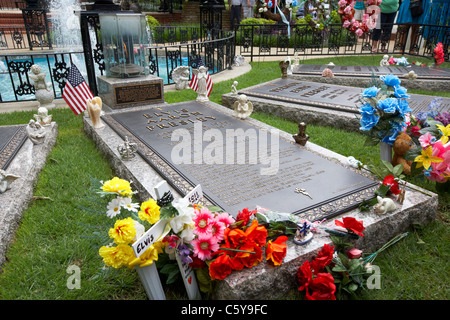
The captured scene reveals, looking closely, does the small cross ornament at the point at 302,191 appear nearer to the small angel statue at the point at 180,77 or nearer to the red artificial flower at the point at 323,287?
the red artificial flower at the point at 323,287

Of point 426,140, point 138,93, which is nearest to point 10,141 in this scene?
point 138,93

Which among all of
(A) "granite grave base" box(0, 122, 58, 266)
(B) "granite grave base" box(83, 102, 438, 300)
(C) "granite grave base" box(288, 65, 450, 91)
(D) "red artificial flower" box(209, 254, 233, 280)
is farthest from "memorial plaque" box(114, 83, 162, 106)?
(D) "red artificial flower" box(209, 254, 233, 280)

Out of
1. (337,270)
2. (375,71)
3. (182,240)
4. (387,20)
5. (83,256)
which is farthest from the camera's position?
(387,20)

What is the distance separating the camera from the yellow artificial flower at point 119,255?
1.94m

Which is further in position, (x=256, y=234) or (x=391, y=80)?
(x=391, y=80)

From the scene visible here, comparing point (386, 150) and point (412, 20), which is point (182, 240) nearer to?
point (386, 150)

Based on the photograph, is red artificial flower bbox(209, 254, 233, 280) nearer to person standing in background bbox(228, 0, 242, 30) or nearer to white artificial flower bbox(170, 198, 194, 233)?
white artificial flower bbox(170, 198, 194, 233)

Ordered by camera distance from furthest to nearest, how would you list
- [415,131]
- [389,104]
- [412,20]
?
[412,20], [415,131], [389,104]

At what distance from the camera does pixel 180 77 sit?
8281mm

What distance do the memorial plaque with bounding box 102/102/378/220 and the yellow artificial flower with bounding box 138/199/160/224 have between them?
95 centimetres

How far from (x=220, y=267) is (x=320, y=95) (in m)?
5.17

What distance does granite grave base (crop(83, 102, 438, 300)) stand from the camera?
7.03 ft
